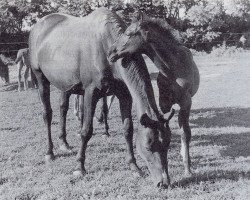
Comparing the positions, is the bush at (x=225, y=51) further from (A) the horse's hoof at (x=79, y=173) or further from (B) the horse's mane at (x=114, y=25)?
(A) the horse's hoof at (x=79, y=173)

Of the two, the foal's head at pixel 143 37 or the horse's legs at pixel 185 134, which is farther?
the horse's legs at pixel 185 134

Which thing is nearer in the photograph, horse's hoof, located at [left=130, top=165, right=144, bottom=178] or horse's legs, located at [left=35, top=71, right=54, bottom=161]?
horse's hoof, located at [left=130, top=165, right=144, bottom=178]

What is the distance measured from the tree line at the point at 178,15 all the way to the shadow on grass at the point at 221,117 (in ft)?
24.8

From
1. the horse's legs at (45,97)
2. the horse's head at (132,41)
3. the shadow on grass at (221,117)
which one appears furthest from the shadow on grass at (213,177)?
the shadow on grass at (221,117)

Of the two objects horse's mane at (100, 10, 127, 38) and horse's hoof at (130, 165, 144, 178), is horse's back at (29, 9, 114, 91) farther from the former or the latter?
horse's hoof at (130, 165, 144, 178)

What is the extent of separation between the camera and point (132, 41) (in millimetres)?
5980

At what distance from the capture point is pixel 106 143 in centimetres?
879

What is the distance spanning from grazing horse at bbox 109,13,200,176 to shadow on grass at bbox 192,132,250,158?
1.65 metres

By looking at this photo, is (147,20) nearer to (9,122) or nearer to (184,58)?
(184,58)

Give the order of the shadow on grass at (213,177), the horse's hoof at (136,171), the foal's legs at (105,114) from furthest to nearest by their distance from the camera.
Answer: the foal's legs at (105,114)
the horse's hoof at (136,171)
the shadow on grass at (213,177)

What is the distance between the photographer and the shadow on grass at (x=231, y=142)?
7.71 metres

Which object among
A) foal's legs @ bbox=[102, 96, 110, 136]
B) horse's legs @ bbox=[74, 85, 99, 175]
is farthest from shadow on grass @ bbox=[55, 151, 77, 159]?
foal's legs @ bbox=[102, 96, 110, 136]

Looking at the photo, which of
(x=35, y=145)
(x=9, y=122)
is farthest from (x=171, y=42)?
(x=9, y=122)

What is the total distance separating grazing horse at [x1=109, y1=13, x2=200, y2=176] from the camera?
236 inches
